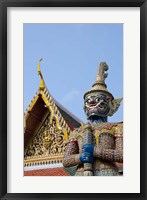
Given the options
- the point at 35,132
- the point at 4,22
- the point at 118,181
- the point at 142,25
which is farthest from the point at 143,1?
the point at 35,132

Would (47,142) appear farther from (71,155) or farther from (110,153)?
(110,153)

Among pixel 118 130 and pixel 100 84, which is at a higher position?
pixel 100 84

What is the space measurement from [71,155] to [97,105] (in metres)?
0.70

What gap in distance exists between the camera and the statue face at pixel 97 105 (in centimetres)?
593

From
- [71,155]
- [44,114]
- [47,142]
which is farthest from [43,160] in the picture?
[71,155]

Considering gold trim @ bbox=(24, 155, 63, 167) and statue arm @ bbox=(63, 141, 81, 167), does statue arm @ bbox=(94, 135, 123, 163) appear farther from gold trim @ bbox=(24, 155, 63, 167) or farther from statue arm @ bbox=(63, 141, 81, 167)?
gold trim @ bbox=(24, 155, 63, 167)

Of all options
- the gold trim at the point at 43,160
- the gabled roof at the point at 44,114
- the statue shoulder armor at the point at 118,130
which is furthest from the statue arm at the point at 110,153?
the gold trim at the point at 43,160

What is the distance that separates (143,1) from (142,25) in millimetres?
188

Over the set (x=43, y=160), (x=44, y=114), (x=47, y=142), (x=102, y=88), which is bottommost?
(x=43, y=160)

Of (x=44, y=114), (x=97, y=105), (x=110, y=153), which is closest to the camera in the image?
(x=110, y=153)

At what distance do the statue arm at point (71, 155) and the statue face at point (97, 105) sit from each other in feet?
1.40

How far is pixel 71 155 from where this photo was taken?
5.62 m

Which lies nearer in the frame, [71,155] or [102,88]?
[71,155]

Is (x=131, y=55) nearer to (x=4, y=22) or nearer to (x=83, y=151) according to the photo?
(x=4, y=22)
